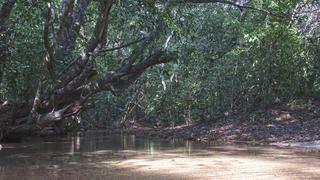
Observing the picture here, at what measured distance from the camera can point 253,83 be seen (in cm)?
2047

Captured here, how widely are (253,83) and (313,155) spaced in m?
9.96

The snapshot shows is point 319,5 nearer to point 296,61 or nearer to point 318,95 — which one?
point 296,61

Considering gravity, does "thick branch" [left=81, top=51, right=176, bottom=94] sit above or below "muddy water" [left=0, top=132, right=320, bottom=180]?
above

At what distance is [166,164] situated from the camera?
9.43 metres

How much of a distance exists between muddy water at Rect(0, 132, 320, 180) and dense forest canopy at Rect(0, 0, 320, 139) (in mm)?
2161

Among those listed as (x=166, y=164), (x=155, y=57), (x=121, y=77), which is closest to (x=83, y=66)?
(x=121, y=77)

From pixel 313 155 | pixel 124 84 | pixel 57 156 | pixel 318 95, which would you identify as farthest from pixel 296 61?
pixel 57 156

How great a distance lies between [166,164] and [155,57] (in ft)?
17.3

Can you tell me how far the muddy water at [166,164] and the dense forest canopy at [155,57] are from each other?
216cm

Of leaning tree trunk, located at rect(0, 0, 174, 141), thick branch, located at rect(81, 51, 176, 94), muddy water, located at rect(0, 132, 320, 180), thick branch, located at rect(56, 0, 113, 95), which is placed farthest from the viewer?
thick branch, located at rect(81, 51, 176, 94)

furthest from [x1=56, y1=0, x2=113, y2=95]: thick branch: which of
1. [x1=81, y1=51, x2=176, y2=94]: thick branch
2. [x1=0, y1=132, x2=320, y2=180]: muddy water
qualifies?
[x1=0, y1=132, x2=320, y2=180]: muddy water

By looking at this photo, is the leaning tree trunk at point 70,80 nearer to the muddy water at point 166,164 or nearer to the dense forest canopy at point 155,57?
the dense forest canopy at point 155,57

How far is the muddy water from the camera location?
25.6ft

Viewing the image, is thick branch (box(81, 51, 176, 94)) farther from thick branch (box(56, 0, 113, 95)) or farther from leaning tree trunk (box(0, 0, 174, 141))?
thick branch (box(56, 0, 113, 95))
